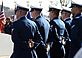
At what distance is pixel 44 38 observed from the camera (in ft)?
28.1

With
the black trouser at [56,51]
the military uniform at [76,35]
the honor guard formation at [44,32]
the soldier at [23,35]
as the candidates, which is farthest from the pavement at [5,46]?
the military uniform at [76,35]

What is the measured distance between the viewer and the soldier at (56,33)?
9.12 metres

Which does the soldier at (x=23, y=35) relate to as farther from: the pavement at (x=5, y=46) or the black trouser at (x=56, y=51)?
the pavement at (x=5, y=46)

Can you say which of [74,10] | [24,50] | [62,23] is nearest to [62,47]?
[62,23]

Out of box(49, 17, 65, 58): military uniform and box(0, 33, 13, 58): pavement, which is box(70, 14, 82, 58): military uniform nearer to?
box(49, 17, 65, 58): military uniform

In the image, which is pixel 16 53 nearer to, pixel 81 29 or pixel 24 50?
pixel 24 50

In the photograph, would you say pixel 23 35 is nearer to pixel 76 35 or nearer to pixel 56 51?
pixel 76 35

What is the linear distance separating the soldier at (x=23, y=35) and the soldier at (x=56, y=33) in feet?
4.31

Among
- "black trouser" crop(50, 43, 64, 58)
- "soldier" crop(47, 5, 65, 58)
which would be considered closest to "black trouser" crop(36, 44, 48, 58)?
"soldier" crop(47, 5, 65, 58)

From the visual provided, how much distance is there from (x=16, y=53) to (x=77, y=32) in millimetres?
1234

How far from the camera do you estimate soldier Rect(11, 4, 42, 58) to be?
7.51 metres

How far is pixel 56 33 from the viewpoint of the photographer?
916 cm

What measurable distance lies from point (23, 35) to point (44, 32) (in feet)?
3.58

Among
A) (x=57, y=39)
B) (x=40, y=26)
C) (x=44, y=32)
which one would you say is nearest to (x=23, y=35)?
(x=40, y=26)
